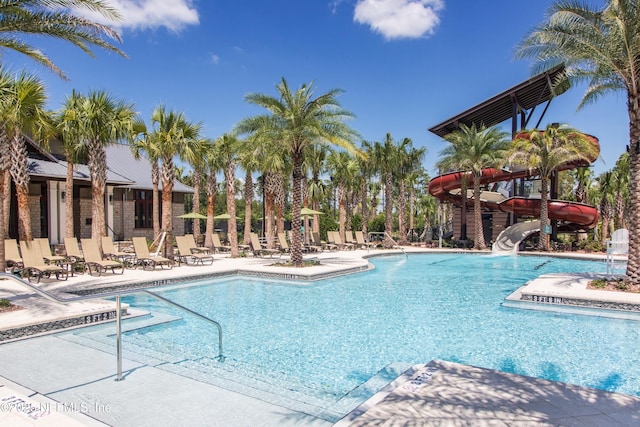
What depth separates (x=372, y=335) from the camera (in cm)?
756

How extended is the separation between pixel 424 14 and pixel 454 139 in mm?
9780

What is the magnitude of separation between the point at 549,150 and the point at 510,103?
35.0ft

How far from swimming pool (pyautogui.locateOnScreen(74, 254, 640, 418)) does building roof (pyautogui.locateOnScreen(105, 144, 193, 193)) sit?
62.8 feet

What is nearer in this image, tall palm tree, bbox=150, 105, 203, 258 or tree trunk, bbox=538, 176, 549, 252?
tall palm tree, bbox=150, 105, 203, 258

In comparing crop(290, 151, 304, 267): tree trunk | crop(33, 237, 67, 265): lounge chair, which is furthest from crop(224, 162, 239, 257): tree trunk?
crop(33, 237, 67, 265): lounge chair

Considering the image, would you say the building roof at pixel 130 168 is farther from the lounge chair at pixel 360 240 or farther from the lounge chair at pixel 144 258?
the lounge chair at pixel 144 258

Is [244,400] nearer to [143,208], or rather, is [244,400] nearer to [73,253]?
[73,253]

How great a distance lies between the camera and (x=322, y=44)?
24.2 meters

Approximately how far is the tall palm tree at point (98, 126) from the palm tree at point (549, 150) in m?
18.8

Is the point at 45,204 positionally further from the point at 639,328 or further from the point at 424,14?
the point at 639,328

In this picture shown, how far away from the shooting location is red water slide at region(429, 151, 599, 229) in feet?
81.5

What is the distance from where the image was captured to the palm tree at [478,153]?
2528 centimetres

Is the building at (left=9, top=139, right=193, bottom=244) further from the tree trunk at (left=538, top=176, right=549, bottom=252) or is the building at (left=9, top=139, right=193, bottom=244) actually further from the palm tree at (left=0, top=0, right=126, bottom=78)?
the tree trunk at (left=538, top=176, right=549, bottom=252)

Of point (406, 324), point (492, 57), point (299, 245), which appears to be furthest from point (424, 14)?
point (406, 324)
